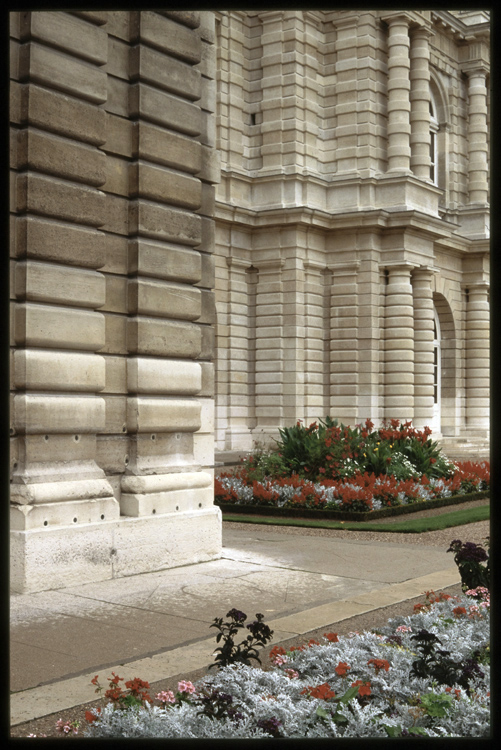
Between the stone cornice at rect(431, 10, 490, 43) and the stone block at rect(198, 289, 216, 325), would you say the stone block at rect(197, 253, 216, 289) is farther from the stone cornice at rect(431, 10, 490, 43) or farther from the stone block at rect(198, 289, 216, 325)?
the stone cornice at rect(431, 10, 490, 43)

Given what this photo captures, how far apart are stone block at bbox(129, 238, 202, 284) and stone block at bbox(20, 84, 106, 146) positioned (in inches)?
41.7

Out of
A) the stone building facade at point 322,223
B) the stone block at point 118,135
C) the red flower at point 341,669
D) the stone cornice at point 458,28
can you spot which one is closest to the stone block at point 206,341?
the stone block at point 118,135

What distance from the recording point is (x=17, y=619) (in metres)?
6.27

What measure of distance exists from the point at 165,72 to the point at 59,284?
267cm

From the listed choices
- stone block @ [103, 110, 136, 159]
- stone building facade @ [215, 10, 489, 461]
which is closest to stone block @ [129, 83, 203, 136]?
stone block @ [103, 110, 136, 159]

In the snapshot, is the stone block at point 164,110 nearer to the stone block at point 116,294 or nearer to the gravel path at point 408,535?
the stone block at point 116,294

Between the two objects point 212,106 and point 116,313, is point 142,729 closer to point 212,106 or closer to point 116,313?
point 116,313

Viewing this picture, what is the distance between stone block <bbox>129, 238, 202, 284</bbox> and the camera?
8.44 m

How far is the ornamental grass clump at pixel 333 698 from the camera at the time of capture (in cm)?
405

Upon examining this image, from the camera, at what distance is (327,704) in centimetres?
430

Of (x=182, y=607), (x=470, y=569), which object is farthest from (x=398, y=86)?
(x=182, y=607)

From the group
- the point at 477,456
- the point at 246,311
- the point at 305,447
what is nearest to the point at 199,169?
the point at 305,447

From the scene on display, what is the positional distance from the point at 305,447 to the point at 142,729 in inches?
466

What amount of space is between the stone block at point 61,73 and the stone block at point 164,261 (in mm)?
1401
